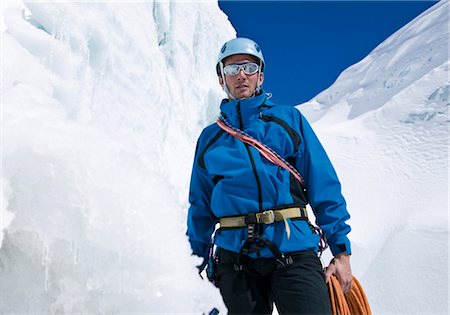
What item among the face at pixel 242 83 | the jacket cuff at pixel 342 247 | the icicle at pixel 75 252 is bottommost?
the jacket cuff at pixel 342 247

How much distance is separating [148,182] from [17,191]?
412 mm

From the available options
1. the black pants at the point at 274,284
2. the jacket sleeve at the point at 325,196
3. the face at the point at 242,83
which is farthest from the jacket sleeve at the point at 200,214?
the jacket sleeve at the point at 325,196

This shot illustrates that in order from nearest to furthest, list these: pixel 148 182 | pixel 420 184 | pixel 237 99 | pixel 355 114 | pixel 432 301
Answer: pixel 148 182 → pixel 237 99 → pixel 432 301 → pixel 420 184 → pixel 355 114

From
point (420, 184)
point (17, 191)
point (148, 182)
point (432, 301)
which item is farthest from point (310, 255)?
point (420, 184)

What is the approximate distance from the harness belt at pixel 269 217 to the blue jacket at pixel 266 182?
0.02 meters

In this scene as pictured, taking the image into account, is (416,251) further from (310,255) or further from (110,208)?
(110,208)

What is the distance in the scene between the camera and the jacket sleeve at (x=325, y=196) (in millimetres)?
1559

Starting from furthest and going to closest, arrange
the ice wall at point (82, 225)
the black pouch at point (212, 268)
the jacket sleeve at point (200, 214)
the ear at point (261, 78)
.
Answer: the ear at point (261, 78) → the jacket sleeve at point (200, 214) → the black pouch at point (212, 268) → the ice wall at point (82, 225)

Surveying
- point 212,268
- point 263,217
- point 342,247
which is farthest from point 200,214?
point 342,247

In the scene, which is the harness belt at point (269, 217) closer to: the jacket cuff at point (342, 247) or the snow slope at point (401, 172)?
the jacket cuff at point (342, 247)

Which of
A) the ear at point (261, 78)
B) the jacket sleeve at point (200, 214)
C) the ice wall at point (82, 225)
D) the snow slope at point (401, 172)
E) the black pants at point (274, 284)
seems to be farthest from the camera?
the snow slope at point (401, 172)

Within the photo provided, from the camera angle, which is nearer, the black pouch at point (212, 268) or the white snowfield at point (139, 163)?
the white snowfield at point (139, 163)

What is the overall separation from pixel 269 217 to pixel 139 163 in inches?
20.4

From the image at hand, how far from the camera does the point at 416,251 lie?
5.89 meters
